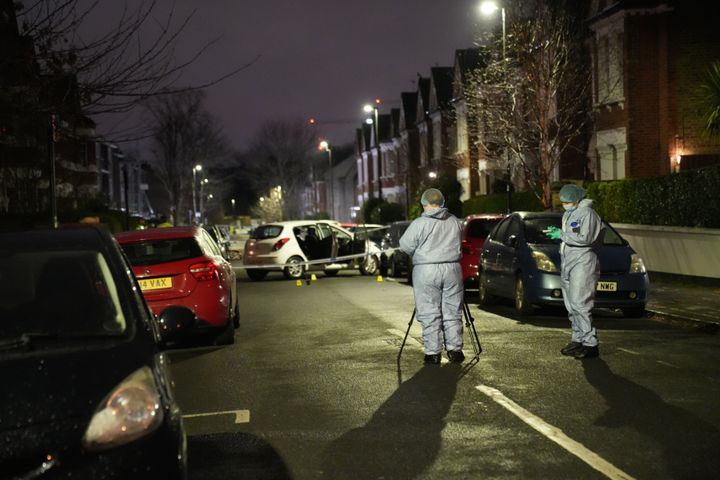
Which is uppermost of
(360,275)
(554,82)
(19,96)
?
(554,82)

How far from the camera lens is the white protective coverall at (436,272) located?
10.3 meters

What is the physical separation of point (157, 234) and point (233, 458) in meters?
6.51

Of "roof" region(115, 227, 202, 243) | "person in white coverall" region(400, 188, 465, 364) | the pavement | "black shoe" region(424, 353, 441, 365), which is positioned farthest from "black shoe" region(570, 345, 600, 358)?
"roof" region(115, 227, 202, 243)

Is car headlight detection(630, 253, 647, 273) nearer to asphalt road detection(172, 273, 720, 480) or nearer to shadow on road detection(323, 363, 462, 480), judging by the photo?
asphalt road detection(172, 273, 720, 480)

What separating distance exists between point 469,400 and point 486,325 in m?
5.92

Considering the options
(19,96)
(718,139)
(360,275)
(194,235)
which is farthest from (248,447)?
(718,139)

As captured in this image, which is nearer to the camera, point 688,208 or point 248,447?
point 248,447

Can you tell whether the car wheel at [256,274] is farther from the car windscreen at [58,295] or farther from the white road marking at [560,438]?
the car windscreen at [58,295]

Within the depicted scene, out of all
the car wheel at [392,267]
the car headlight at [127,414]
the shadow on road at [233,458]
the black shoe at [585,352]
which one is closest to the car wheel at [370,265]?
the car wheel at [392,267]

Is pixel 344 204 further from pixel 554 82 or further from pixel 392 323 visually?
pixel 392 323

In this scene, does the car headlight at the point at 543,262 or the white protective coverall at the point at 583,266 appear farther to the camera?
the car headlight at the point at 543,262

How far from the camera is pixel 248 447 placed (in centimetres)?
698

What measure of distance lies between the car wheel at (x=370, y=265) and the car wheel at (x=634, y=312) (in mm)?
13891

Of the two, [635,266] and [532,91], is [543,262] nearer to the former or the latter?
[635,266]
